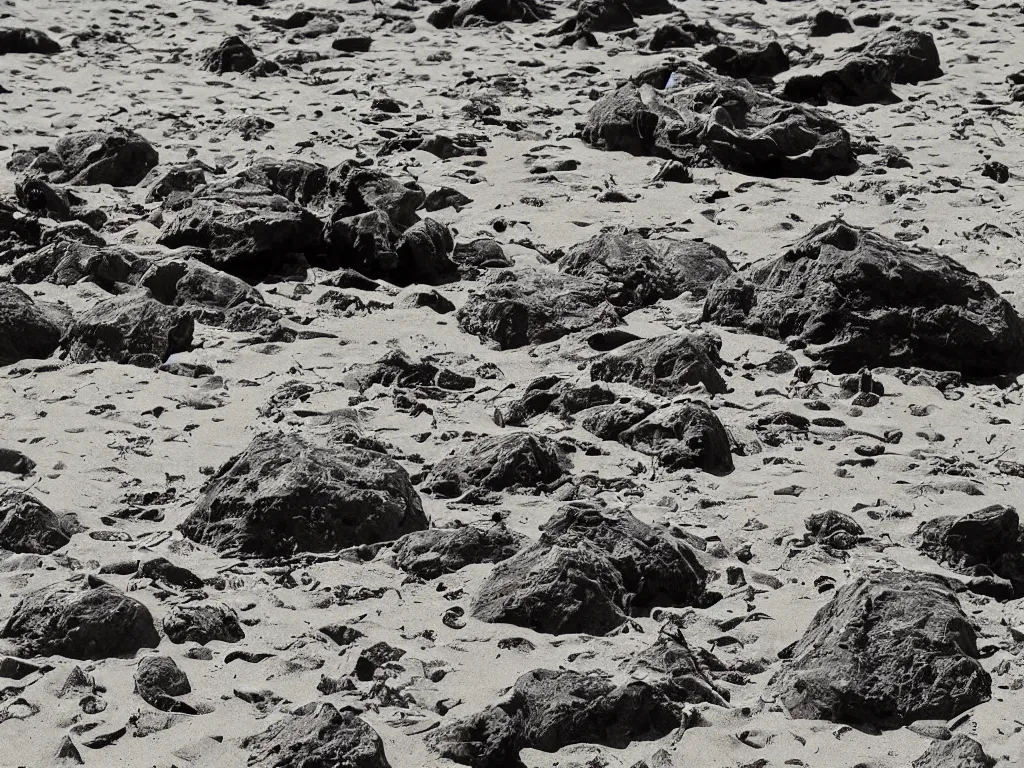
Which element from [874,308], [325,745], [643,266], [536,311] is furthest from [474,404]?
[325,745]

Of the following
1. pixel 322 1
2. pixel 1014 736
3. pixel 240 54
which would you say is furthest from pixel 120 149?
pixel 1014 736

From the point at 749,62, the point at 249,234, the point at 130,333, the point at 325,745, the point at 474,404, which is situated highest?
the point at 749,62

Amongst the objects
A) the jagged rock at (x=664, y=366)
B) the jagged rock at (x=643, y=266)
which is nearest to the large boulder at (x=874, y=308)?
the jagged rock at (x=643, y=266)

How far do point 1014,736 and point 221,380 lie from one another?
13.8 feet

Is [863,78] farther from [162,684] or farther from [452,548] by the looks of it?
[162,684]

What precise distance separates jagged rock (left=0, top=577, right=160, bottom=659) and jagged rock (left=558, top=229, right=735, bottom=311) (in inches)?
151

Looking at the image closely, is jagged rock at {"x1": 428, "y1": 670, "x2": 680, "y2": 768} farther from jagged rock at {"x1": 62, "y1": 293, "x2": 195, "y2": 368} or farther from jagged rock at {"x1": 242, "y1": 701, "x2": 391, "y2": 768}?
jagged rock at {"x1": 62, "y1": 293, "x2": 195, "y2": 368}

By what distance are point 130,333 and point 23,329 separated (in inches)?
22.1

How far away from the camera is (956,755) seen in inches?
158

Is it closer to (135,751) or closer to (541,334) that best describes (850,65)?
(541,334)

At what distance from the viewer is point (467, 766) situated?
4145 millimetres

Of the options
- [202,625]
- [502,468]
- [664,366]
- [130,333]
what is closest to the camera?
[202,625]

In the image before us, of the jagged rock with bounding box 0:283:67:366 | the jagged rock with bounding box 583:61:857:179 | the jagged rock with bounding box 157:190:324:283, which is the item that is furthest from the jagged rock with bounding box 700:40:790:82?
the jagged rock with bounding box 0:283:67:366

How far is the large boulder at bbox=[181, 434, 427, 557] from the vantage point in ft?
17.6
